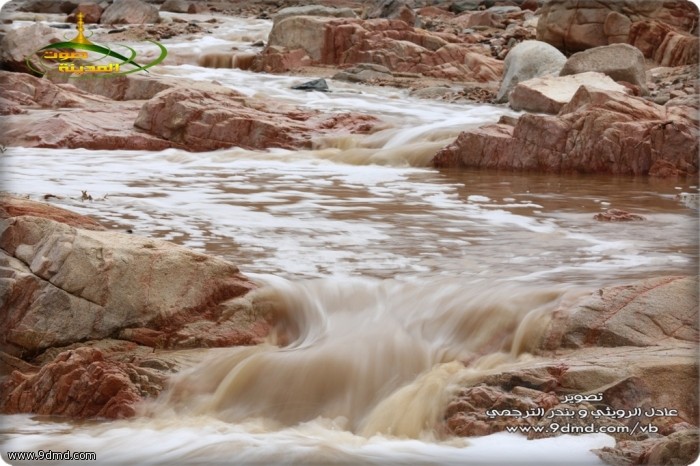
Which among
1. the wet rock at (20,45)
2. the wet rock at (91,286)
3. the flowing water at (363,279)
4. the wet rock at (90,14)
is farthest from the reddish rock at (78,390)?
the wet rock at (90,14)

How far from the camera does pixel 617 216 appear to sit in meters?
7.62

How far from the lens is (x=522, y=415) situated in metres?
4.08

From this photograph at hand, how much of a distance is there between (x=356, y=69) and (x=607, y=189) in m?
9.30

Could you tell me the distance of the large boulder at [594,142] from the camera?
1051cm

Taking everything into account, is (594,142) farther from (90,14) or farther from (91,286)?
(90,14)

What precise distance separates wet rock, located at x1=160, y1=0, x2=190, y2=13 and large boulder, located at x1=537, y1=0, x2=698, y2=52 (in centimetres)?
1201

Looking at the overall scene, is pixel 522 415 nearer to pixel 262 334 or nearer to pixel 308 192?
pixel 262 334

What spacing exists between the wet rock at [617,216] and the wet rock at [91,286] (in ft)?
11.3

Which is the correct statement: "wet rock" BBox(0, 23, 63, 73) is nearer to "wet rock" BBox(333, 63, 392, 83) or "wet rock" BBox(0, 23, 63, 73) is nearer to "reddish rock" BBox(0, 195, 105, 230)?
"wet rock" BBox(333, 63, 392, 83)

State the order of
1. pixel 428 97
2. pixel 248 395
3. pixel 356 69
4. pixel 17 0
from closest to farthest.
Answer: pixel 248 395 → pixel 428 97 → pixel 356 69 → pixel 17 0

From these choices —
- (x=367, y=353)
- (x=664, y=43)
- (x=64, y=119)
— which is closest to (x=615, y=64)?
(x=664, y=43)

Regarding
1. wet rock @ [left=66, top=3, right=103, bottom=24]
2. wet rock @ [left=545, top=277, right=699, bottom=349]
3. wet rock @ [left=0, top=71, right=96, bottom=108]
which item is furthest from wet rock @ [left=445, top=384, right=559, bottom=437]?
wet rock @ [left=66, top=3, right=103, bottom=24]

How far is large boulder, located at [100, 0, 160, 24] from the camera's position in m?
24.8

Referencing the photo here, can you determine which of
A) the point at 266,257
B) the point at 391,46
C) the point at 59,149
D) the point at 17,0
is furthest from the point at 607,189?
the point at 17,0
